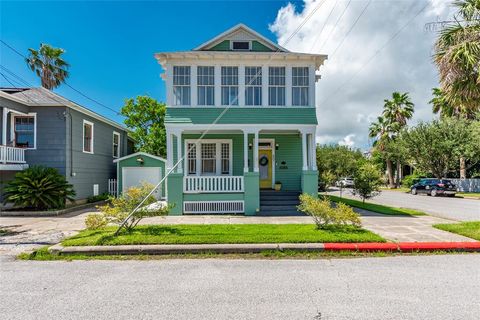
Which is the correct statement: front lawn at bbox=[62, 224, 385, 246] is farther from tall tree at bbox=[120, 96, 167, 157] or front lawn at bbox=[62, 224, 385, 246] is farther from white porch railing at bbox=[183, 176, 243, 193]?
tall tree at bbox=[120, 96, 167, 157]

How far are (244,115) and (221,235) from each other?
6643mm

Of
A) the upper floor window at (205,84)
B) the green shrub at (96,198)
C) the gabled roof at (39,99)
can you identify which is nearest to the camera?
the upper floor window at (205,84)

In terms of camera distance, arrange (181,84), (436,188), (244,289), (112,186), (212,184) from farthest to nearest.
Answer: (436,188) → (112,186) → (181,84) → (212,184) → (244,289)

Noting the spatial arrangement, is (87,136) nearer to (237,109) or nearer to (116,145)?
(116,145)

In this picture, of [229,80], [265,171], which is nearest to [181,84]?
[229,80]

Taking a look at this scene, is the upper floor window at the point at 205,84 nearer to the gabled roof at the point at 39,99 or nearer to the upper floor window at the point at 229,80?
the upper floor window at the point at 229,80

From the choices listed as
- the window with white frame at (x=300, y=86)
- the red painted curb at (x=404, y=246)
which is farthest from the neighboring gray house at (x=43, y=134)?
the red painted curb at (x=404, y=246)

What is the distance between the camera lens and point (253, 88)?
506 inches

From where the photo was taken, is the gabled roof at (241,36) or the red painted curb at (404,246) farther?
the gabled roof at (241,36)

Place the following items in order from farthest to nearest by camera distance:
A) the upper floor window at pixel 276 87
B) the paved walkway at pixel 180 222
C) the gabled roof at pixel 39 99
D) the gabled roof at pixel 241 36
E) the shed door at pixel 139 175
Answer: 1. the shed door at pixel 139 175
2. the gabled roof at pixel 241 36
3. the gabled roof at pixel 39 99
4. the upper floor window at pixel 276 87
5. the paved walkway at pixel 180 222

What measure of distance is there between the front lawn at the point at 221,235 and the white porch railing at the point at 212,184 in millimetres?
3549

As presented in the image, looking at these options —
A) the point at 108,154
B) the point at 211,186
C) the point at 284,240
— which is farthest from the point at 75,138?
the point at 284,240

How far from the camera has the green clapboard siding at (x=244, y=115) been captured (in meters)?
12.5

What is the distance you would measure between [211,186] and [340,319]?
8963mm
